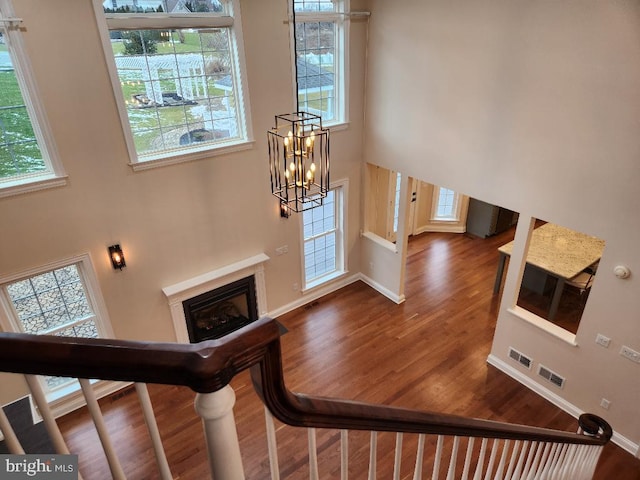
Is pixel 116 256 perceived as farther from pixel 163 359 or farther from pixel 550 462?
pixel 163 359

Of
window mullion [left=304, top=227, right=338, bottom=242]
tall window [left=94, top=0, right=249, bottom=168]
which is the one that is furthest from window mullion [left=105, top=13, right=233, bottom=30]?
window mullion [left=304, top=227, right=338, bottom=242]

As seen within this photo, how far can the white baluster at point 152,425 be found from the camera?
791 millimetres

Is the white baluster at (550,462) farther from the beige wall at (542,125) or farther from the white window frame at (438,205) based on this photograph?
the white window frame at (438,205)

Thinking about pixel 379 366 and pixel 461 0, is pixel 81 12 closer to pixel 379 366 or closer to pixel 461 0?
pixel 461 0

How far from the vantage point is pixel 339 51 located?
618 centimetres

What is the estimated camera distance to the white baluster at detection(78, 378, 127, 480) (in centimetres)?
77

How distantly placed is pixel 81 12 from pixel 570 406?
6978mm

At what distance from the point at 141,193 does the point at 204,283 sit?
150 centimetres

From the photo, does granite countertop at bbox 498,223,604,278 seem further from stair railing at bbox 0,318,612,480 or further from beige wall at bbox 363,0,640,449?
stair railing at bbox 0,318,612,480

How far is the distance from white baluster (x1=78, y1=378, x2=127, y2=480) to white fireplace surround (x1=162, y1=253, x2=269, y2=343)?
4939mm

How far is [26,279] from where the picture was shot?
4.71 m

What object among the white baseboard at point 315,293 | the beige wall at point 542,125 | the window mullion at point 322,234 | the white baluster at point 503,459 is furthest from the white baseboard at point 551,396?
the white baluster at point 503,459

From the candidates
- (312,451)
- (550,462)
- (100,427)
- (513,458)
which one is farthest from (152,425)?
(550,462)

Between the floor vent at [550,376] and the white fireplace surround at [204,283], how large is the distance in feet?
13.1
